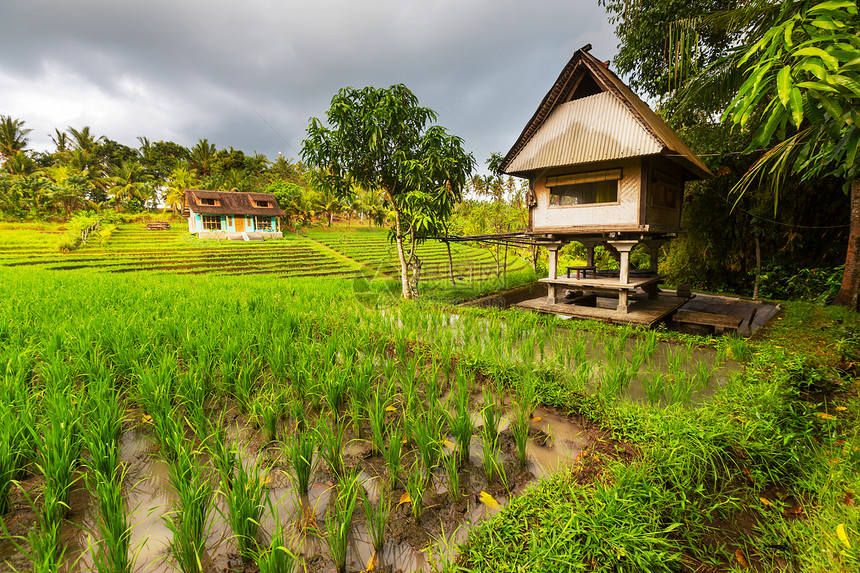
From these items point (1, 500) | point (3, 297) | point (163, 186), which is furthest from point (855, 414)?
point (163, 186)

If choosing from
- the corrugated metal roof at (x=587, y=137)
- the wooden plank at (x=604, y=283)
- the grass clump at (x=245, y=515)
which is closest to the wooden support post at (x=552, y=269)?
the wooden plank at (x=604, y=283)

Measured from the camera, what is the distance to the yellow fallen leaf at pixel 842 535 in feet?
5.27

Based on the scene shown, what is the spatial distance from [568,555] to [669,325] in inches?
289

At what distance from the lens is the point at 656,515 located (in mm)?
1825

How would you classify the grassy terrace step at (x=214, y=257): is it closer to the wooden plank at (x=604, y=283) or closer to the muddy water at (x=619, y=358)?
the wooden plank at (x=604, y=283)

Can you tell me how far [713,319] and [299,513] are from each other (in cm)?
681

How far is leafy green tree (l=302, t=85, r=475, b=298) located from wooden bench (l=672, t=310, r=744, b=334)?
5053 millimetres

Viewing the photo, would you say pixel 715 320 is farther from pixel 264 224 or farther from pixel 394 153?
pixel 264 224

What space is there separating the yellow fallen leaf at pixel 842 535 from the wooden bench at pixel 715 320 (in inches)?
191

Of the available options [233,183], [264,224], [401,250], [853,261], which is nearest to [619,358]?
[401,250]

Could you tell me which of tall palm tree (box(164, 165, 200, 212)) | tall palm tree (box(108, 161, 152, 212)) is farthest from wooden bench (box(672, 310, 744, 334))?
tall palm tree (box(108, 161, 152, 212))

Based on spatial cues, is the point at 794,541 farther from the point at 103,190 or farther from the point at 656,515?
the point at 103,190

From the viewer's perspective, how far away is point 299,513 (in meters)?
1.95

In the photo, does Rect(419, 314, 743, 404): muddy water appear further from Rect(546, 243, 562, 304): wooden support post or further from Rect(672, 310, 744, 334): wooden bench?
Rect(546, 243, 562, 304): wooden support post
